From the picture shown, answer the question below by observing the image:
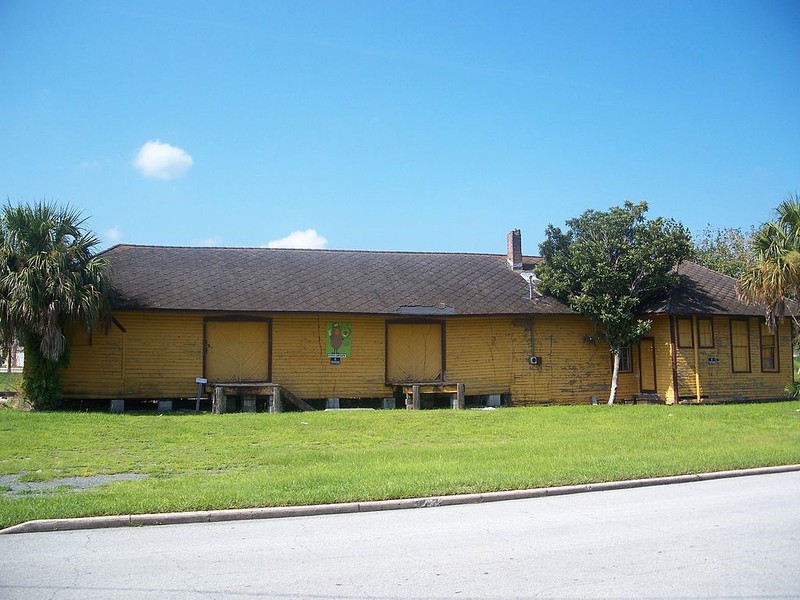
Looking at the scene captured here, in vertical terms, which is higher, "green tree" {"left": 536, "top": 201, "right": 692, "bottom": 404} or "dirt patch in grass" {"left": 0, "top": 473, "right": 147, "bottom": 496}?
"green tree" {"left": 536, "top": 201, "right": 692, "bottom": 404}

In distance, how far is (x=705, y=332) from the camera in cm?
2453

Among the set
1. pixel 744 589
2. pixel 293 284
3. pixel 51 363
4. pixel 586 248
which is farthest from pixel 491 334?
pixel 744 589

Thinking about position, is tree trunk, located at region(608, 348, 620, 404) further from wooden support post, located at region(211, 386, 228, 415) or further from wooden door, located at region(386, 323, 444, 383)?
wooden support post, located at region(211, 386, 228, 415)

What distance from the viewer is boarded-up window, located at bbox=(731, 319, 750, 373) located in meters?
24.9

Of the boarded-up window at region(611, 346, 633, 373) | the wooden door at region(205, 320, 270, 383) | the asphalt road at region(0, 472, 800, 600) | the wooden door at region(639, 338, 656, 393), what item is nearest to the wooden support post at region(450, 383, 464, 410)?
the wooden door at region(205, 320, 270, 383)

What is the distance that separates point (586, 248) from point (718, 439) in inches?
370

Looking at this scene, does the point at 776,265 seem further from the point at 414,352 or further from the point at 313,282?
the point at 313,282

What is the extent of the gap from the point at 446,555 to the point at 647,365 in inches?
775

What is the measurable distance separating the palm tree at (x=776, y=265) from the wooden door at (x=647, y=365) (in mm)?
4644

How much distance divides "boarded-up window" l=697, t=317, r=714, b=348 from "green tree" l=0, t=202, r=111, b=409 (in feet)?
58.4

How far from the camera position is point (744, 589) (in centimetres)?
597

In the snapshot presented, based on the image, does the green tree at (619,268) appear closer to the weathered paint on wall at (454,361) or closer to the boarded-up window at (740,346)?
the weathered paint on wall at (454,361)

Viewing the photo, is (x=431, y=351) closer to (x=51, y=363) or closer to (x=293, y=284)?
(x=293, y=284)

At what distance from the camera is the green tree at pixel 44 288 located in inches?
770
